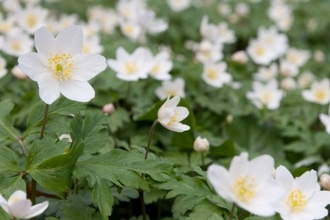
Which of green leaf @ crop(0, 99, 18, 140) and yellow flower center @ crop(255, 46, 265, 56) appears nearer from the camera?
green leaf @ crop(0, 99, 18, 140)

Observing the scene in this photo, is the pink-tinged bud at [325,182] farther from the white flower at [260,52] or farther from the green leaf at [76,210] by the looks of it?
the white flower at [260,52]

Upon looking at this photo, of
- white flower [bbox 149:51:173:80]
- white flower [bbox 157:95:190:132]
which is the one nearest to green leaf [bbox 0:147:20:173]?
white flower [bbox 157:95:190:132]

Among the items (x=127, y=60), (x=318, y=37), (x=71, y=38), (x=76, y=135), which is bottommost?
(x=318, y=37)

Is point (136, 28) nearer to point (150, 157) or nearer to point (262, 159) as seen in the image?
point (150, 157)

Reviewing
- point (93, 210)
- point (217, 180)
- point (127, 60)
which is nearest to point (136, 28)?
point (127, 60)

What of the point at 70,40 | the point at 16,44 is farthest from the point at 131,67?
the point at 70,40

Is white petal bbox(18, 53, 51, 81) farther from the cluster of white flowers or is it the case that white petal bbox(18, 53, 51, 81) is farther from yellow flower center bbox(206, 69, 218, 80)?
yellow flower center bbox(206, 69, 218, 80)

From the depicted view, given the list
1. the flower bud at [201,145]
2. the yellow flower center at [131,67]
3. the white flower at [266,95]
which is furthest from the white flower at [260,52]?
the flower bud at [201,145]
